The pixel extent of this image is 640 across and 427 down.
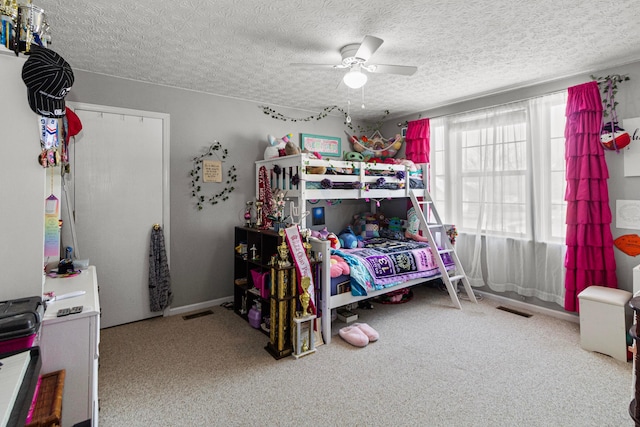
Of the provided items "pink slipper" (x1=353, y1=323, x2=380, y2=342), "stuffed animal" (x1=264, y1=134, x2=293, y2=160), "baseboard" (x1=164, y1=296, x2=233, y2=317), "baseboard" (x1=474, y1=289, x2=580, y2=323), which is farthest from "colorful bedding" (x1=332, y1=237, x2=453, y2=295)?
"baseboard" (x1=164, y1=296, x2=233, y2=317)

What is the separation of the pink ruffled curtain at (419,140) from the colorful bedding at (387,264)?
→ 3.95 ft

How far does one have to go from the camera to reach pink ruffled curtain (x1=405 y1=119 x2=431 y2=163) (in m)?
4.39

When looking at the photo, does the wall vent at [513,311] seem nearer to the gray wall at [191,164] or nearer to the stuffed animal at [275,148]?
the stuffed animal at [275,148]

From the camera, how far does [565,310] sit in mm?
3324

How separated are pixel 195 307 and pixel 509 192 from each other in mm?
3718

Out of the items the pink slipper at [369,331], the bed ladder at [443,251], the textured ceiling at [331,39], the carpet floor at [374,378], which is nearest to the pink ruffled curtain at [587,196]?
the textured ceiling at [331,39]

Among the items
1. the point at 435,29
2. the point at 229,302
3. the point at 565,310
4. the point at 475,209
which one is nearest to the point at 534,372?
the point at 565,310

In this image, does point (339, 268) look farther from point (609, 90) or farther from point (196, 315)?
point (609, 90)

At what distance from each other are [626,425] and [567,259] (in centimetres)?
170

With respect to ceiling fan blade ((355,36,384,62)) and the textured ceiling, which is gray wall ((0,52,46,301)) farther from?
ceiling fan blade ((355,36,384,62))

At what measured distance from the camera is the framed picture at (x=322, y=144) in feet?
14.5

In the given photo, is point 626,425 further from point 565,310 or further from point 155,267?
point 155,267

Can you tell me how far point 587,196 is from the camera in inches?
118

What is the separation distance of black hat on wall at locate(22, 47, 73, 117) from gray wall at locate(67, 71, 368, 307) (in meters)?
2.14
